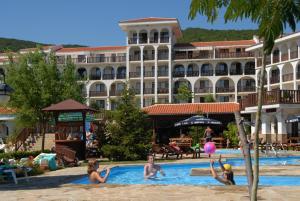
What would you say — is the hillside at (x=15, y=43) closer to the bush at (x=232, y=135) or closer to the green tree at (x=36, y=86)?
the bush at (x=232, y=135)

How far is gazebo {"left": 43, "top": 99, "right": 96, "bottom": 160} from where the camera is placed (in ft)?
71.1

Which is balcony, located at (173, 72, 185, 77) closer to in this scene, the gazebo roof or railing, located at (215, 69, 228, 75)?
railing, located at (215, 69, 228, 75)

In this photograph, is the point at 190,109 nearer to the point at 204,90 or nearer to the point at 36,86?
the point at 36,86

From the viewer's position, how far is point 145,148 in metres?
22.4

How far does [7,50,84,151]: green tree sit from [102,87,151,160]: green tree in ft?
24.4

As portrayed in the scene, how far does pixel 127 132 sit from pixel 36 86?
32.5 feet

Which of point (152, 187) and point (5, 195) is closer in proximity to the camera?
point (5, 195)

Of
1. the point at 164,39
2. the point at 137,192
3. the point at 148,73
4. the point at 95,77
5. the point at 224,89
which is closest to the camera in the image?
the point at 137,192

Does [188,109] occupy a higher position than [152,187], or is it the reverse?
[188,109]

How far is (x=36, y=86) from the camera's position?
2998 cm

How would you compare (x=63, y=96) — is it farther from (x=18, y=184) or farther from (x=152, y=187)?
(x=152, y=187)

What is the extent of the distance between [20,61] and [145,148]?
1309 centimetres

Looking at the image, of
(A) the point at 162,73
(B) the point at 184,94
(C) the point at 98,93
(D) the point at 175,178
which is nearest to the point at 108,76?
(C) the point at 98,93

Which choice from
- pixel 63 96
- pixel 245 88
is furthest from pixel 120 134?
pixel 245 88
